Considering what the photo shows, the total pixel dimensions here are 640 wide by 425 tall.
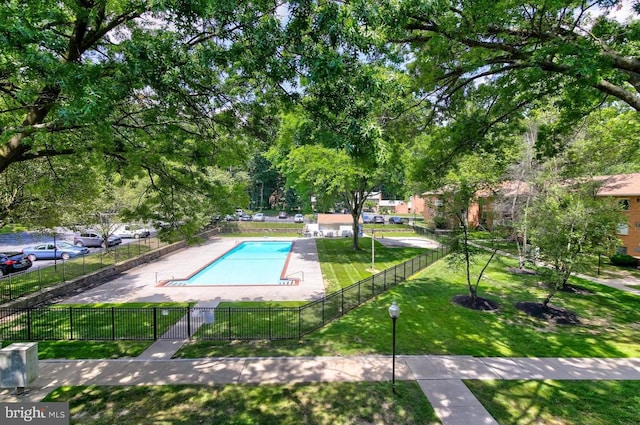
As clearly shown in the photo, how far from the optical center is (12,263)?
728 inches

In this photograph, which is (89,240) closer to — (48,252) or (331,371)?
(48,252)

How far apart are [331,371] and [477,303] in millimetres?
8457

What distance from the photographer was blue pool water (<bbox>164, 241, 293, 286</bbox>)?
61.8 feet

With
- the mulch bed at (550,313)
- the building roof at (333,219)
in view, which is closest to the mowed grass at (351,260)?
the building roof at (333,219)

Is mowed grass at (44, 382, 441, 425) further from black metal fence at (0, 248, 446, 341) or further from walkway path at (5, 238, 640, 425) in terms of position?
black metal fence at (0, 248, 446, 341)

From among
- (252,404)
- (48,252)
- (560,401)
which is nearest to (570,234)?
(560,401)

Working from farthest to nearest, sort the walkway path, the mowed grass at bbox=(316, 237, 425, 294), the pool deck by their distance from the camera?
the mowed grass at bbox=(316, 237, 425, 294) → the pool deck → the walkway path

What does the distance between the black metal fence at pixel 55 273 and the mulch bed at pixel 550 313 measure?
17071 mm

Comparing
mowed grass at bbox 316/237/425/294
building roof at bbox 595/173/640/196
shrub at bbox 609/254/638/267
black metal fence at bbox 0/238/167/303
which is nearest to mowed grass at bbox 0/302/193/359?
black metal fence at bbox 0/238/167/303

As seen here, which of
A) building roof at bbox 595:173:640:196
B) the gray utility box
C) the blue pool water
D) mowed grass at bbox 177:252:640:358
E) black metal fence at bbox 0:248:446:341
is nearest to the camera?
the gray utility box

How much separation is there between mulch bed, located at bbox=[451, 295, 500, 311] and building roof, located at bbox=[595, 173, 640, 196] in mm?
14537

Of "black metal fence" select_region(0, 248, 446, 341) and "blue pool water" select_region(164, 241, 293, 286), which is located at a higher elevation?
"black metal fence" select_region(0, 248, 446, 341)

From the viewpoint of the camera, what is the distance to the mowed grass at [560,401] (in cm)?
652

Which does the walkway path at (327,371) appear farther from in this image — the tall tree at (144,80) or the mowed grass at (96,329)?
the tall tree at (144,80)
